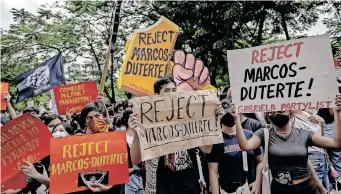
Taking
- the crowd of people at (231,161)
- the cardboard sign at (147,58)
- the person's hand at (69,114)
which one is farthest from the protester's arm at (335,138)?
the person's hand at (69,114)

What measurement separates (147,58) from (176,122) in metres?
2.57

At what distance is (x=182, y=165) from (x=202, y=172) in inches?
43.5

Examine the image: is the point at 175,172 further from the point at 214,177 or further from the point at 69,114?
the point at 69,114

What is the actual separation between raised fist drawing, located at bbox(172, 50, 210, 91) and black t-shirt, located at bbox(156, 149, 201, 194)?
7.35 feet

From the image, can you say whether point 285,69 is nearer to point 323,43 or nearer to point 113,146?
point 323,43

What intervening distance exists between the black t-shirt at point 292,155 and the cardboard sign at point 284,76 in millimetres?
253

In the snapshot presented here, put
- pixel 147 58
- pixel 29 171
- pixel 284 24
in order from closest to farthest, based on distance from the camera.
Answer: pixel 29 171
pixel 147 58
pixel 284 24

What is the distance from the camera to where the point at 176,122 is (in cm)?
367

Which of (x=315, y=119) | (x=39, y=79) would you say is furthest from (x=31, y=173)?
(x=39, y=79)

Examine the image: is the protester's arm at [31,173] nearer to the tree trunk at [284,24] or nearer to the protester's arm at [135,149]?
the protester's arm at [135,149]

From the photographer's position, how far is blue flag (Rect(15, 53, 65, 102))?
8914 mm

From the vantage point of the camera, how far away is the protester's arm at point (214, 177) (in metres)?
3.99

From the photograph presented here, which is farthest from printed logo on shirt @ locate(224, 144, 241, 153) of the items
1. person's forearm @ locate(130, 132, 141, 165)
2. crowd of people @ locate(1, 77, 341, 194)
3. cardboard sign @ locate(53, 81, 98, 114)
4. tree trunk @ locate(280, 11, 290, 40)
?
tree trunk @ locate(280, 11, 290, 40)

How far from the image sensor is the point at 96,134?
140 inches
